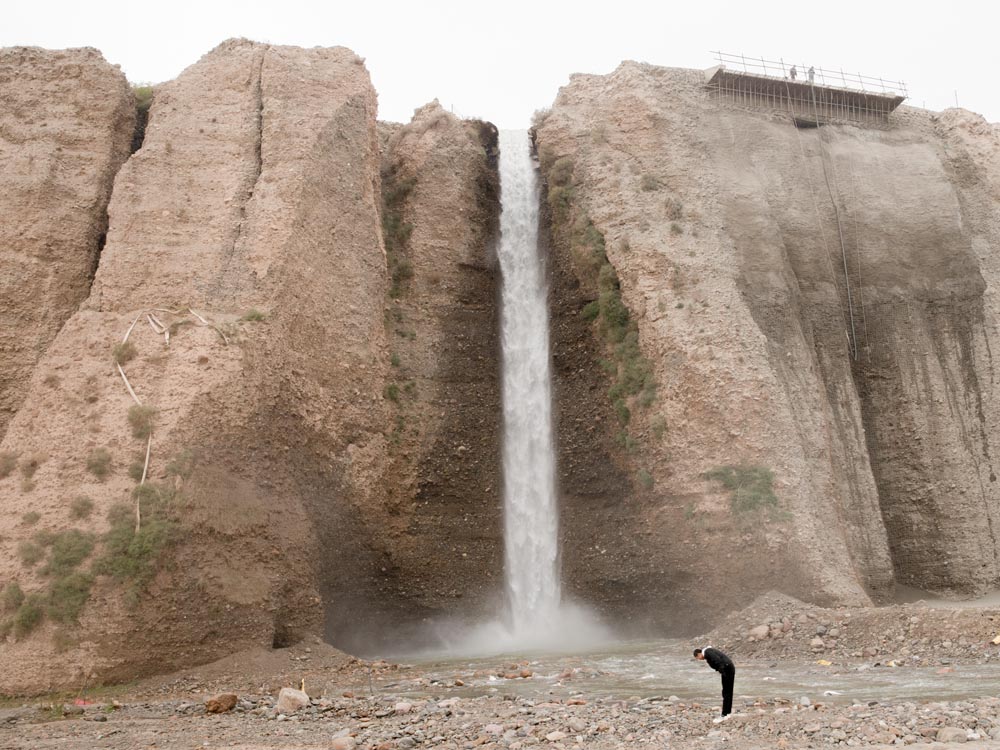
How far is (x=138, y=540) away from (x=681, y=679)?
1017cm

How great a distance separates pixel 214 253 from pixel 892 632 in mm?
16951

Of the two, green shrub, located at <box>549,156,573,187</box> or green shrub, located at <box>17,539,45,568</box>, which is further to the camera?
green shrub, located at <box>549,156,573,187</box>

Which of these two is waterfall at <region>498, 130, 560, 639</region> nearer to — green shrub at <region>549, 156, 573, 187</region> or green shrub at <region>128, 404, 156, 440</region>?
green shrub at <region>549, 156, 573, 187</region>

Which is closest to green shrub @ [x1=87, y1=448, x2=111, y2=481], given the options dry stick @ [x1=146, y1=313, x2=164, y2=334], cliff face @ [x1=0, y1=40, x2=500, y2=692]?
cliff face @ [x1=0, y1=40, x2=500, y2=692]

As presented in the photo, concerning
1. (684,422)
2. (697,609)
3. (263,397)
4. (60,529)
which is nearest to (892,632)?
(697,609)

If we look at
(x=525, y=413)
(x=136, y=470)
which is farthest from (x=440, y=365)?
(x=136, y=470)

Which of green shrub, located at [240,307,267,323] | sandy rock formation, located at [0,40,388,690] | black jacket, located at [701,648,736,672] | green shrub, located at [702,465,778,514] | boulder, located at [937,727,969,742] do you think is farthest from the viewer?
green shrub, located at [702,465,778,514]

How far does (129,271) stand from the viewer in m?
22.4

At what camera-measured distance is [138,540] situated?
58.4 feet

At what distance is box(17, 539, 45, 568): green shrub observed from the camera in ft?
57.4

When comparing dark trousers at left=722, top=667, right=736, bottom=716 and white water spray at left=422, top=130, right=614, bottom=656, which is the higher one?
white water spray at left=422, top=130, right=614, bottom=656

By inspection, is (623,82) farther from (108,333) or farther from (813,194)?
(108,333)

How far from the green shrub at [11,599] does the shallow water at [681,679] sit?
6.54 meters

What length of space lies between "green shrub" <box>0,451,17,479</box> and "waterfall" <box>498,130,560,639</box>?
39.7 ft
